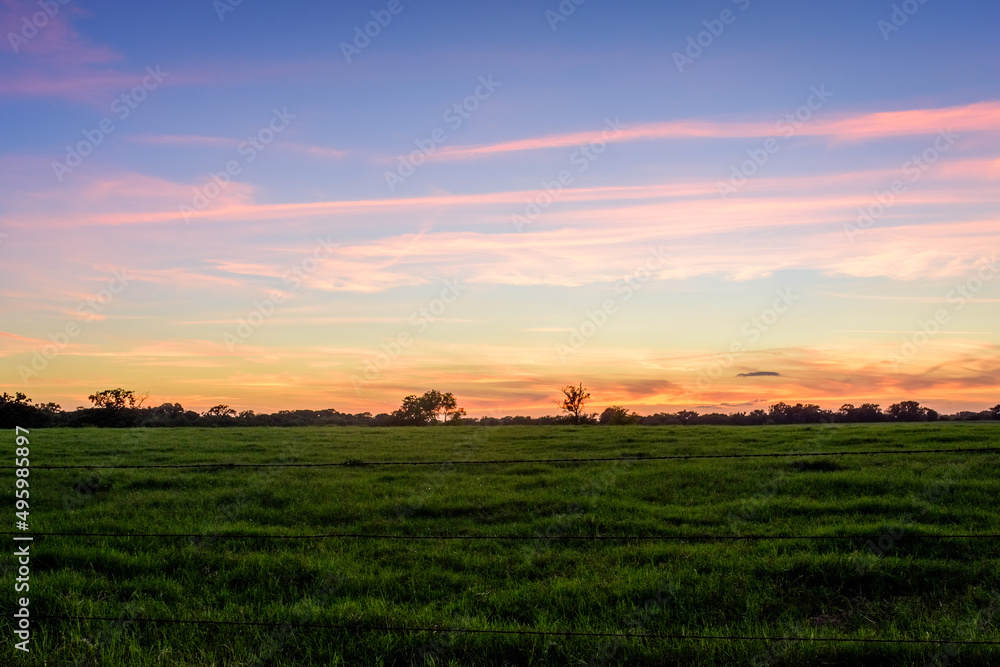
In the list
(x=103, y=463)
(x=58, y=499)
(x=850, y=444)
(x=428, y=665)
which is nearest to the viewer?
(x=428, y=665)

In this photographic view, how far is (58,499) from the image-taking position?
49.4 ft

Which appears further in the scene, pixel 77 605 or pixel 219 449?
pixel 219 449

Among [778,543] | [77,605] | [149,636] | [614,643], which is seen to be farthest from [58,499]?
[778,543]

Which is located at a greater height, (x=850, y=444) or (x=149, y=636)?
(x=850, y=444)

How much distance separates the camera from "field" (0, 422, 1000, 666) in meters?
7.11

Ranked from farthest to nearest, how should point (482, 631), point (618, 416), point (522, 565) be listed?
point (618, 416)
point (522, 565)
point (482, 631)

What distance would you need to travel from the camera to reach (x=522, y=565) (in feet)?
32.7

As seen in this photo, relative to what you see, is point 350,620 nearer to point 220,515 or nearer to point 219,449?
point 220,515

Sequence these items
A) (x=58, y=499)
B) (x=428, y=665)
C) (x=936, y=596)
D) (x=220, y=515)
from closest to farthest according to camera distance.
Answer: (x=428, y=665) → (x=936, y=596) → (x=220, y=515) → (x=58, y=499)

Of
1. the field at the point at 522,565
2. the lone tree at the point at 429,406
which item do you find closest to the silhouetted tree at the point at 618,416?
the lone tree at the point at 429,406

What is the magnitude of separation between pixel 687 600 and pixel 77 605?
7358mm

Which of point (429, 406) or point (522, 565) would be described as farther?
point (429, 406)

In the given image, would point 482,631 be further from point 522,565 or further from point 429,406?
point 429,406

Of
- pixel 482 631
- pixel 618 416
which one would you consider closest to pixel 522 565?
pixel 482 631
